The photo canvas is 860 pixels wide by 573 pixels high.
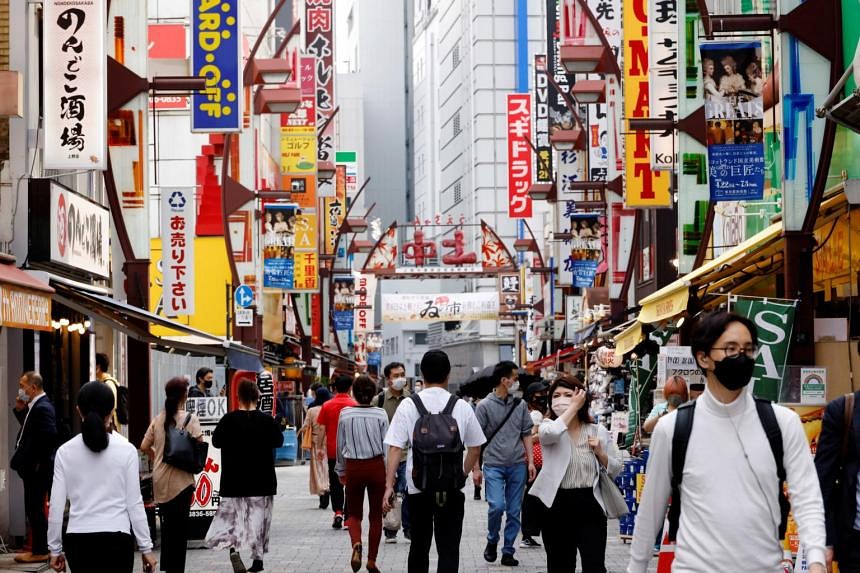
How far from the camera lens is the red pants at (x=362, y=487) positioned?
1306cm

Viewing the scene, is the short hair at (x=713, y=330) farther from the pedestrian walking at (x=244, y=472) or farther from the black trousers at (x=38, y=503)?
the black trousers at (x=38, y=503)

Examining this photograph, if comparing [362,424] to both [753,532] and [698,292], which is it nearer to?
[698,292]

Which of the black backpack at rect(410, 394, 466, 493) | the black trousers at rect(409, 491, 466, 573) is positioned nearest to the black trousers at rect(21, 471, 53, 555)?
the black trousers at rect(409, 491, 466, 573)

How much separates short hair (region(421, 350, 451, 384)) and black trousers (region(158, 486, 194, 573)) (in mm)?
2636

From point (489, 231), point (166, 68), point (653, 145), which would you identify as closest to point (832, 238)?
point (653, 145)

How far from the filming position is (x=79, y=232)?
1814cm

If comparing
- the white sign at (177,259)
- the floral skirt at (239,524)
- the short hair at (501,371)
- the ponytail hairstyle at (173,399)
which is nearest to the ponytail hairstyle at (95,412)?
the ponytail hairstyle at (173,399)

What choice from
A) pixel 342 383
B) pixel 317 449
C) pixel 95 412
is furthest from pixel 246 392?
pixel 317 449

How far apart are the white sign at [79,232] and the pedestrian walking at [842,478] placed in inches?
456

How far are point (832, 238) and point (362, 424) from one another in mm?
5554

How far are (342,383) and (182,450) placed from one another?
484 centimetres

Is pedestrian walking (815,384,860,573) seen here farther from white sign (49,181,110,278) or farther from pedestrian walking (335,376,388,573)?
white sign (49,181,110,278)

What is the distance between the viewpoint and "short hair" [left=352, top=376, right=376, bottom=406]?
1355 cm

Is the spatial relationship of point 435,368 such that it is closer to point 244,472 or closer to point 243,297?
point 244,472
